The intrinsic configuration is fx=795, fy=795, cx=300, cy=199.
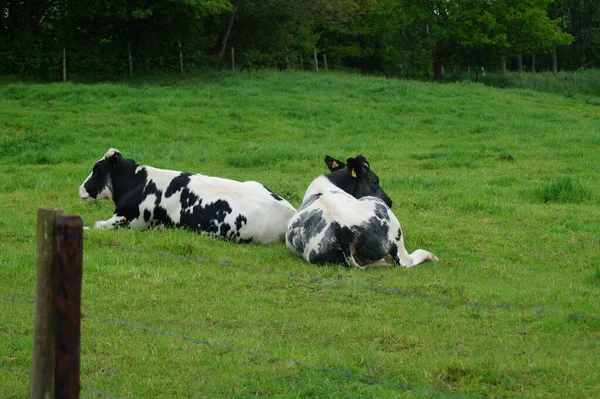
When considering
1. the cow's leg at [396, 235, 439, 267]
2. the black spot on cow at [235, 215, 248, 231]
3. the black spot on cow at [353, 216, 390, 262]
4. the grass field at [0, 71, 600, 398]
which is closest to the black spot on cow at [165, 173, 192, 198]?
the grass field at [0, 71, 600, 398]

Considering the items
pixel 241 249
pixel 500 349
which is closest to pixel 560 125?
pixel 241 249

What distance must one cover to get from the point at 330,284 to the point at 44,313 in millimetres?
4605

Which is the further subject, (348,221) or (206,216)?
(206,216)

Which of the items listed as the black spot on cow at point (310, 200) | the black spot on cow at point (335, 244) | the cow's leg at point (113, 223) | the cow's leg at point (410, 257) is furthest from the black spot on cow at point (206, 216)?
the cow's leg at point (410, 257)

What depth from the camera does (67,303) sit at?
3746 millimetres

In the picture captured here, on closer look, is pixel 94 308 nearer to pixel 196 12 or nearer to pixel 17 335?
pixel 17 335

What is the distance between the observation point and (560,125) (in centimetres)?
2598

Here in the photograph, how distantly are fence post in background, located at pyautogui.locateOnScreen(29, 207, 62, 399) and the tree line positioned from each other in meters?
31.6

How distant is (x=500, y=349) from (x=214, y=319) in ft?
8.02

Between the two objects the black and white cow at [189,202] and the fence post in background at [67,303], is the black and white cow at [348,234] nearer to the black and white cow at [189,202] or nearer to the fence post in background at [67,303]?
the black and white cow at [189,202]

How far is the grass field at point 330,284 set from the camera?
5.60 metres

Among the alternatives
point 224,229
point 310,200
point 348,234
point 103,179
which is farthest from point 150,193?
point 348,234

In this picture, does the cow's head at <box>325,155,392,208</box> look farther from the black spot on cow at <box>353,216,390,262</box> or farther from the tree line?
the tree line

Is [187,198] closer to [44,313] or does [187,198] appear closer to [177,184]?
[177,184]
